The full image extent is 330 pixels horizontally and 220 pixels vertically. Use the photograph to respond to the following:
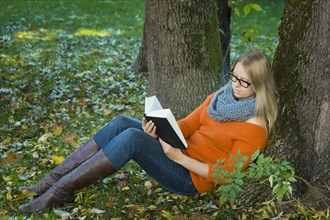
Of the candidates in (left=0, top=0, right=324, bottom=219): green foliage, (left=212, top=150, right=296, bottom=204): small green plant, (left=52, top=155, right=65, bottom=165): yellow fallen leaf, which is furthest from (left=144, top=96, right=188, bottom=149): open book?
(left=52, top=155, right=65, bottom=165): yellow fallen leaf

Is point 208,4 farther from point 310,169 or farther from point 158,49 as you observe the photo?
point 310,169

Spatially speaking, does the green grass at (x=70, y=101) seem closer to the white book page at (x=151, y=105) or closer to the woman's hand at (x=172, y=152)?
the woman's hand at (x=172, y=152)

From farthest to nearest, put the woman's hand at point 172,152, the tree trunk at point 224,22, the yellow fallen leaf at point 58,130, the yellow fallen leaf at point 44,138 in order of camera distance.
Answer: the tree trunk at point 224,22 < the yellow fallen leaf at point 58,130 < the yellow fallen leaf at point 44,138 < the woman's hand at point 172,152

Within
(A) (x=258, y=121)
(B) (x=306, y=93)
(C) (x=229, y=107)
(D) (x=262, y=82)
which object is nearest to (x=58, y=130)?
(C) (x=229, y=107)

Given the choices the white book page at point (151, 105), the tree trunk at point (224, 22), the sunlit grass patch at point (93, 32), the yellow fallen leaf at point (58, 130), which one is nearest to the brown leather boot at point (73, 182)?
the white book page at point (151, 105)

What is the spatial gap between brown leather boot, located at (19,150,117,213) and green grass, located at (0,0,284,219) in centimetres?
8

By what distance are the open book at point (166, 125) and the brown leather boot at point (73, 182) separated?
459 mm

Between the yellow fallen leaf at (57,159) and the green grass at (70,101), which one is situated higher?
the yellow fallen leaf at (57,159)

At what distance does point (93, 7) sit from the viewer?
16.6 m

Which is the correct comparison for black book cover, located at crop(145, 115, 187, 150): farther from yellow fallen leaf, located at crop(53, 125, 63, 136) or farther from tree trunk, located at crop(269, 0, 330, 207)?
yellow fallen leaf, located at crop(53, 125, 63, 136)

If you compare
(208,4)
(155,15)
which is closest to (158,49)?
(155,15)

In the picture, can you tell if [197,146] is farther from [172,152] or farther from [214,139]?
[172,152]

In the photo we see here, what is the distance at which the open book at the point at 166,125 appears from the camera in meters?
3.59

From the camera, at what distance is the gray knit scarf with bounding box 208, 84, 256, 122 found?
3.73m
